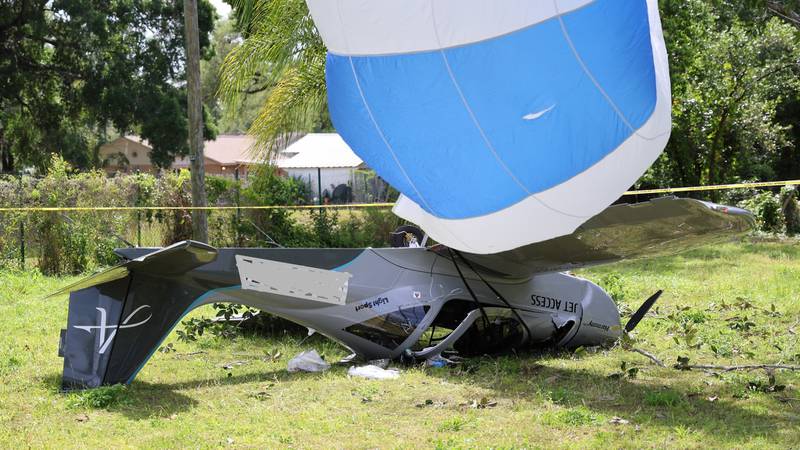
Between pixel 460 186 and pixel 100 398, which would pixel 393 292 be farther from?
pixel 100 398

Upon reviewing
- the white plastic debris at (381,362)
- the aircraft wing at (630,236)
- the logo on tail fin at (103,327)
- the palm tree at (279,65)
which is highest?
the palm tree at (279,65)

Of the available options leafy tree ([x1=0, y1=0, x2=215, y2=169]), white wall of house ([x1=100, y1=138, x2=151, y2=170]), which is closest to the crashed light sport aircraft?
leafy tree ([x1=0, y1=0, x2=215, y2=169])

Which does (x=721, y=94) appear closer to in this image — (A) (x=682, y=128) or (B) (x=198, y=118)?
(A) (x=682, y=128)

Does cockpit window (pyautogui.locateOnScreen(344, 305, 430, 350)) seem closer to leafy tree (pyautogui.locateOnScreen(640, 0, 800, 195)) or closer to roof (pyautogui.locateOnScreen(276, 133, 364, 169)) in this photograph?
leafy tree (pyautogui.locateOnScreen(640, 0, 800, 195))

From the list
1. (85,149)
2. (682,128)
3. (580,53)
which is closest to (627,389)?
(580,53)

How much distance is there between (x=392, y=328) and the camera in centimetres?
855

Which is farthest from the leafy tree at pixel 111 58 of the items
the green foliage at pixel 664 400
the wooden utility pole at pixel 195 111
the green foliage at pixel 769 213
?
the green foliage at pixel 664 400

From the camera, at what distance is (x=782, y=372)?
7.82 meters

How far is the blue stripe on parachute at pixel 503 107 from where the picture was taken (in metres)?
5.91

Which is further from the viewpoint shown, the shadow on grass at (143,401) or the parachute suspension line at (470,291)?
the parachute suspension line at (470,291)

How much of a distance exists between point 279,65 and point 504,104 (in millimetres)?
8905

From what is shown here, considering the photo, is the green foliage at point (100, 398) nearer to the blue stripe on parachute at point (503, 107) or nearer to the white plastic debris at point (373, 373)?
the white plastic debris at point (373, 373)

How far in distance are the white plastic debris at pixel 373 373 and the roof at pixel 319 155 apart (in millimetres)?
26845

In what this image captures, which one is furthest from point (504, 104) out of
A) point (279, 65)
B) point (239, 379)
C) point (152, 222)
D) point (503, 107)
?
point (152, 222)
